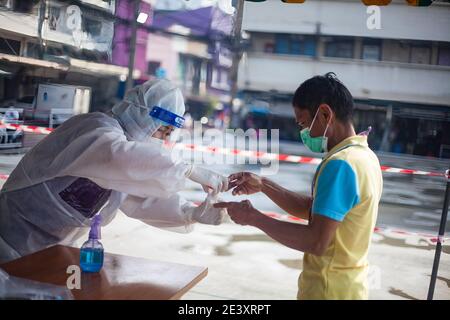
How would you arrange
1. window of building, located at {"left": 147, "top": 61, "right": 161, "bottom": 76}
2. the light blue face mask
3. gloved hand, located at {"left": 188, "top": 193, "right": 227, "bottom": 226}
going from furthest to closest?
window of building, located at {"left": 147, "top": 61, "right": 161, "bottom": 76}, gloved hand, located at {"left": 188, "top": 193, "right": 227, "bottom": 226}, the light blue face mask

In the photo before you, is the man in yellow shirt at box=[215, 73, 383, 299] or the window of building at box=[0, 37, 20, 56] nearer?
the man in yellow shirt at box=[215, 73, 383, 299]

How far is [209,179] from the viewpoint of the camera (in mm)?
2412

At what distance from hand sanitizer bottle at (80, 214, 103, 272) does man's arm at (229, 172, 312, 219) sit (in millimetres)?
733

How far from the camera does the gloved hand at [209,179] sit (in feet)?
7.79

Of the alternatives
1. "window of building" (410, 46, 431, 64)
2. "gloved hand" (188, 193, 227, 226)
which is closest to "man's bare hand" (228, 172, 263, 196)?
"gloved hand" (188, 193, 227, 226)

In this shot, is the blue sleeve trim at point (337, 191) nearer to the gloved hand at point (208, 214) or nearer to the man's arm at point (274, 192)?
the man's arm at point (274, 192)

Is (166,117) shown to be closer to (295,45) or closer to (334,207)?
(334,207)

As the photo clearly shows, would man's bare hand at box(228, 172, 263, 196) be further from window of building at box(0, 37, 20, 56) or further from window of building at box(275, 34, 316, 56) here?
window of building at box(0, 37, 20, 56)

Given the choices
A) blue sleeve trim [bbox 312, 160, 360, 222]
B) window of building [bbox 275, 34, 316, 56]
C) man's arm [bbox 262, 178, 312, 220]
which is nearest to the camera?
blue sleeve trim [bbox 312, 160, 360, 222]

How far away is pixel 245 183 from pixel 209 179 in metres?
0.20

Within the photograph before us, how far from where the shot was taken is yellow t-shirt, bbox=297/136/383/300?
1.64m

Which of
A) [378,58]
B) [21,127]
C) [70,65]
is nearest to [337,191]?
[378,58]

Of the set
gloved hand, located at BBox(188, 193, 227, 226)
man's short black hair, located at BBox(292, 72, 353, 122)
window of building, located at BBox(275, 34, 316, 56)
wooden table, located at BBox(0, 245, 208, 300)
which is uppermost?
window of building, located at BBox(275, 34, 316, 56)

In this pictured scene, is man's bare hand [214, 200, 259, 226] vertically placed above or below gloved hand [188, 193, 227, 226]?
above
